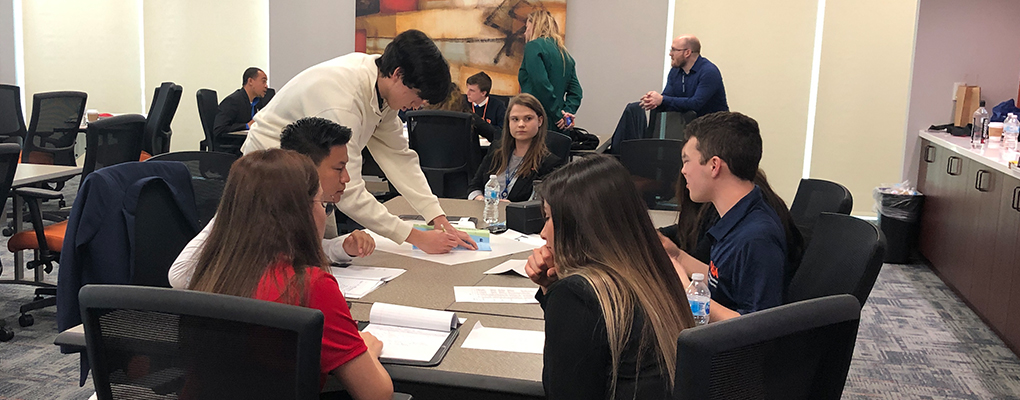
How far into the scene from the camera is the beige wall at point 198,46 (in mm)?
8531

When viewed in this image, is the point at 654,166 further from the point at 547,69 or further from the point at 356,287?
the point at 356,287

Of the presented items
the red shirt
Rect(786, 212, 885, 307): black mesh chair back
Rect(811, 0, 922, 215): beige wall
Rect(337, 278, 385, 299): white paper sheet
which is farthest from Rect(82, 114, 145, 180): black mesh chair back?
Rect(811, 0, 922, 215): beige wall

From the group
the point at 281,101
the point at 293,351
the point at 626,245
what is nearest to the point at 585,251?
the point at 626,245

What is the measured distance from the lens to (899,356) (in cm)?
358

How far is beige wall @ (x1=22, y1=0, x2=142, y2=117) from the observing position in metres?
8.04

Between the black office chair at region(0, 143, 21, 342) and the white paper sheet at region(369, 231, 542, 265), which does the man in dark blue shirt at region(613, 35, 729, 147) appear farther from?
the black office chair at region(0, 143, 21, 342)

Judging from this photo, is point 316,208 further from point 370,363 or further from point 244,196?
point 370,363

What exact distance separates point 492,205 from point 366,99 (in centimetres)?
87

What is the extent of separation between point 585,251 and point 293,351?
59 cm

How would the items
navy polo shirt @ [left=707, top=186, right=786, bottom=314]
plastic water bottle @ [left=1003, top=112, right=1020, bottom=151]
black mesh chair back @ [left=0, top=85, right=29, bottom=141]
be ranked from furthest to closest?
black mesh chair back @ [left=0, top=85, right=29, bottom=141], plastic water bottle @ [left=1003, top=112, right=1020, bottom=151], navy polo shirt @ [left=707, top=186, right=786, bottom=314]

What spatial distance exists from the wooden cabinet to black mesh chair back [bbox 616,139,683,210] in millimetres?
1547

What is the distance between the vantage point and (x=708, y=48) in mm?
7152

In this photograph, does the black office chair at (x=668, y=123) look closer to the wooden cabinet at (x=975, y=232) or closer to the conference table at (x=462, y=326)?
the wooden cabinet at (x=975, y=232)

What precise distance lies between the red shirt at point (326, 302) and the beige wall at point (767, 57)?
6172mm
